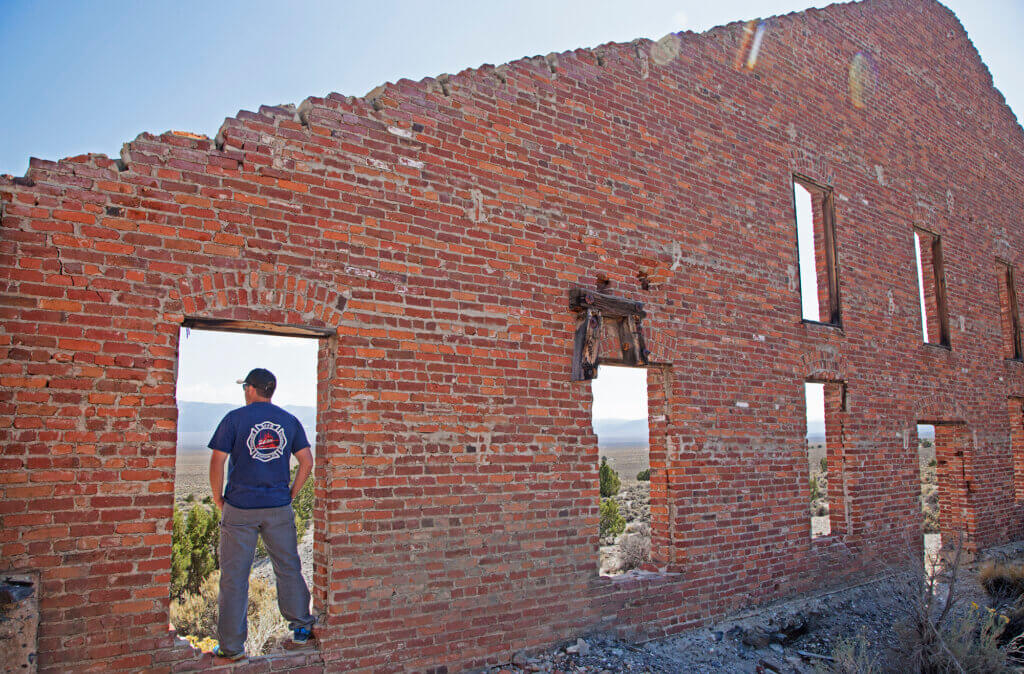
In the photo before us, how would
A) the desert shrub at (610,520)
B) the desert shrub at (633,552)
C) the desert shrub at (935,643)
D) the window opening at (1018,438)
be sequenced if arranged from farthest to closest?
the desert shrub at (610,520)
the window opening at (1018,438)
the desert shrub at (633,552)
the desert shrub at (935,643)

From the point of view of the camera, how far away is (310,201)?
177 inches

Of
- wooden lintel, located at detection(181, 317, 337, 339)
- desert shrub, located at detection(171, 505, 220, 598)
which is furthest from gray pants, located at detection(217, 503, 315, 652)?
desert shrub, located at detection(171, 505, 220, 598)

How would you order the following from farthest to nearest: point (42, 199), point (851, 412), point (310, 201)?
point (851, 412) → point (310, 201) → point (42, 199)

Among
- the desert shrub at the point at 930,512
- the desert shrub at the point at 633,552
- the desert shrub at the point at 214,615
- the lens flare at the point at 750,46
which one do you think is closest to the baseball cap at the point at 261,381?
the desert shrub at the point at 214,615

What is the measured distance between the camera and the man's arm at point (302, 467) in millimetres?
4218

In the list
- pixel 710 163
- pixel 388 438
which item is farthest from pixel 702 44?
pixel 388 438

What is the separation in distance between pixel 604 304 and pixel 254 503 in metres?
3.28

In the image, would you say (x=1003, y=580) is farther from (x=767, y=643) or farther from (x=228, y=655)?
(x=228, y=655)

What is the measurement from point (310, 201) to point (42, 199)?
153cm

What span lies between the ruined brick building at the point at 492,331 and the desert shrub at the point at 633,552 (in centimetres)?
318

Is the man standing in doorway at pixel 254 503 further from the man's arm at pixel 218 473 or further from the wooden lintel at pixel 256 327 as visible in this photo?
the wooden lintel at pixel 256 327

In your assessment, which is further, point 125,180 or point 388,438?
point 388,438

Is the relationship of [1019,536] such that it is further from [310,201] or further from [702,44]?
[310,201]

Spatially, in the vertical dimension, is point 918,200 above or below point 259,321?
above
